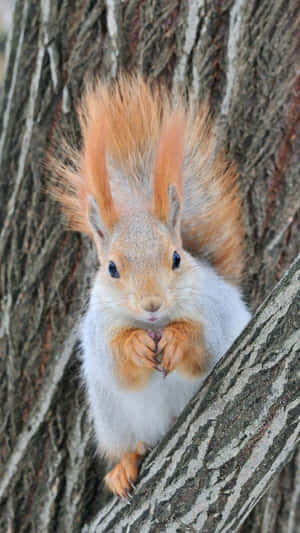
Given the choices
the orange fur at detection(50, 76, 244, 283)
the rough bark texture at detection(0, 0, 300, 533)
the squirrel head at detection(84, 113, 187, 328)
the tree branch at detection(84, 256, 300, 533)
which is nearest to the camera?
the tree branch at detection(84, 256, 300, 533)

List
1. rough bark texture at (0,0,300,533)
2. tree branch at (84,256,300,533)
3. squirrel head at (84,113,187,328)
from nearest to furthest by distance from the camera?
tree branch at (84,256,300,533) → squirrel head at (84,113,187,328) → rough bark texture at (0,0,300,533)

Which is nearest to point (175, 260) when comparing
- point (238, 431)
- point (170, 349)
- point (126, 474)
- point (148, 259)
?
point (148, 259)

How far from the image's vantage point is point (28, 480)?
1588 millimetres

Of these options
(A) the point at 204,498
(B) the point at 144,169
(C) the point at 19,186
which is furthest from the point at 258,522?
(C) the point at 19,186

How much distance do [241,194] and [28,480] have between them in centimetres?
93

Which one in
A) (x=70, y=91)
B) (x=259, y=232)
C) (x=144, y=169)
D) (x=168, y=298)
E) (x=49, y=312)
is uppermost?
(x=70, y=91)

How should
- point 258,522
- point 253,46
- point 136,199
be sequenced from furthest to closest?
1. point 258,522
2. point 253,46
3. point 136,199

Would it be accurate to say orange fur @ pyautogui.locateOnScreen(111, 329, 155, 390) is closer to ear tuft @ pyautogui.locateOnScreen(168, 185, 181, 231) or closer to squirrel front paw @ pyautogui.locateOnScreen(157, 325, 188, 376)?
squirrel front paw @ pyautogui.locateOnScreen(157, 325, 188, 376)

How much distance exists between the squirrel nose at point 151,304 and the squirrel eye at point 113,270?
10 cm

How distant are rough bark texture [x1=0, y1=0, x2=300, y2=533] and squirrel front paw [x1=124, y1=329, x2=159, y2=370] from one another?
44cm

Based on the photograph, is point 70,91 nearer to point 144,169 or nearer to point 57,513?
point 144,169

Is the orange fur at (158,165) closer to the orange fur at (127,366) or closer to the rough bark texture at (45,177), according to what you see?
the rough bark texture at (45,177)

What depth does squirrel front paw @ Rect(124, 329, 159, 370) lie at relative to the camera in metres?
1.14

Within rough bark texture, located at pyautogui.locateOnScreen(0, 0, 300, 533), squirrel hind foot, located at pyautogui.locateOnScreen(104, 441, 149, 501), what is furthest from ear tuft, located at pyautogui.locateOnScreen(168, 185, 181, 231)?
squirrel hind foot, located at pyautogui.locateOnScreen(104, 441, 149, 501)
